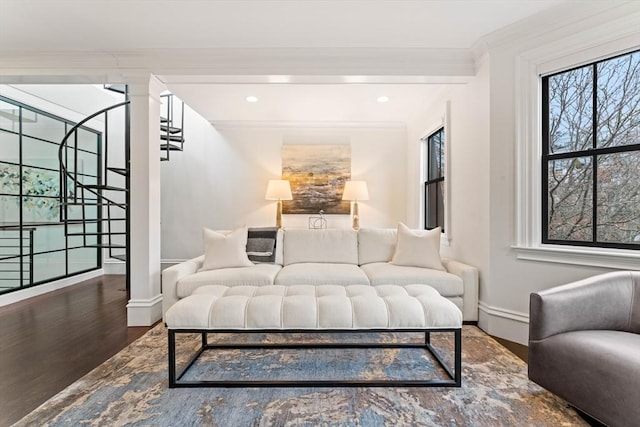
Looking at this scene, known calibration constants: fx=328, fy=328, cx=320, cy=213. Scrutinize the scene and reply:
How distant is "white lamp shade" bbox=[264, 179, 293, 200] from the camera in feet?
15.6

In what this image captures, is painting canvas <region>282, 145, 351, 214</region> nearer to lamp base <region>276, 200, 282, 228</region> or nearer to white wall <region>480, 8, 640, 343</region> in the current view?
lamp base <region>276, 200, 282, 228</region>

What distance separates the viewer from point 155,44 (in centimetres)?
294

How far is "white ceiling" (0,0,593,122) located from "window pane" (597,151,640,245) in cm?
121

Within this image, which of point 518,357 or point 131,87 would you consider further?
point 131,87

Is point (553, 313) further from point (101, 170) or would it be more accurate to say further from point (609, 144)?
point (101, 170)

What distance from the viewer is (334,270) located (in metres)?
3.28

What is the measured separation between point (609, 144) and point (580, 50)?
0.72 metres

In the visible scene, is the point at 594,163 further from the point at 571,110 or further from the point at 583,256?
the point at 583,256

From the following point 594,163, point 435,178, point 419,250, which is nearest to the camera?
point 594,163

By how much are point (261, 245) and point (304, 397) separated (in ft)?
6.49

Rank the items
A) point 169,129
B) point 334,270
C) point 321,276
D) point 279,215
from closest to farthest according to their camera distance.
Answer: point 321,276, point 334,270, point 169,129, point 279,215

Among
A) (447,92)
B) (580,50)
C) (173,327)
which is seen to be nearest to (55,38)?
(173,327)

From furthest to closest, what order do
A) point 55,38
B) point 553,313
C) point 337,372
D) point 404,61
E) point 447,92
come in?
1. point 447,92
2. point 404,61
3. point 55,38
4. point 337,372
5. point 553,313

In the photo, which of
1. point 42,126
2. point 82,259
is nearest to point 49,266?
point 82,259
